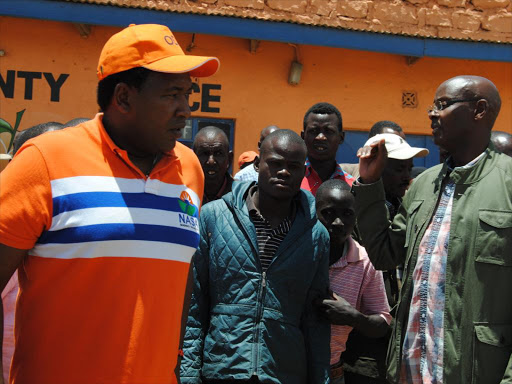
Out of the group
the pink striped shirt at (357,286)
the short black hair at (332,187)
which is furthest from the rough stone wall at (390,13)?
the pink striped shirt at (357,286)

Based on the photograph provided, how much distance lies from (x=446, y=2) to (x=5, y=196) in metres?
8.60

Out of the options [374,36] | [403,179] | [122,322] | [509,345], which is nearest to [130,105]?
[122,322]

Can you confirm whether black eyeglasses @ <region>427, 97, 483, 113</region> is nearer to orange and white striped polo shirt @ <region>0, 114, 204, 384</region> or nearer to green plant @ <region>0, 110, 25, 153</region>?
orange and white striped polo shirt @ <region>0, 114, 204, 384</region>

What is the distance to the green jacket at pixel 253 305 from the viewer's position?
117 inches

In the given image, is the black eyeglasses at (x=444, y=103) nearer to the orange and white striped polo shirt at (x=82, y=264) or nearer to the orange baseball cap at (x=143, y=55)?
the orange baseball cap at (x=143, y=55)

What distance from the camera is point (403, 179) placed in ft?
15.6

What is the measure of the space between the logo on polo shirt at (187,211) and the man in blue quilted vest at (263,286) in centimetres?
88

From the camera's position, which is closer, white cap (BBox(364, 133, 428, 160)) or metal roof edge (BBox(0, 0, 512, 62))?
white cap (BBox(364, 133, 428, 160))

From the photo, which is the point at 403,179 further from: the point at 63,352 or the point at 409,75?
the point at 409,75

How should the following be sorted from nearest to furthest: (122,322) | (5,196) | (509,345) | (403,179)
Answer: (5,196), (122,322), (509,345), (403,179)

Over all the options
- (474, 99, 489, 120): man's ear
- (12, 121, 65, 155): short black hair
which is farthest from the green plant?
(474, 99, 489, 120): man's ear

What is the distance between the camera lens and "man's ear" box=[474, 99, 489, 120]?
303cm

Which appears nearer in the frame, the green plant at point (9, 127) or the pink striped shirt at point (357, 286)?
the pink striped shirt at point (357, 286)

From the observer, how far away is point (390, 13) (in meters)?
9.06
